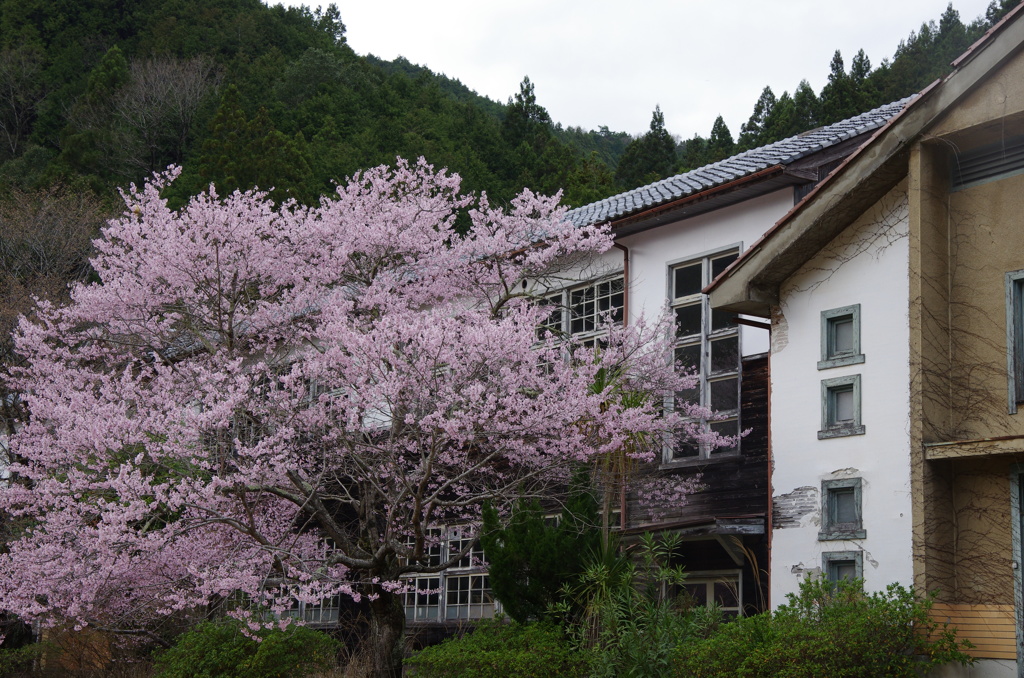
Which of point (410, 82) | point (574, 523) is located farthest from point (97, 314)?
point (410, 82)

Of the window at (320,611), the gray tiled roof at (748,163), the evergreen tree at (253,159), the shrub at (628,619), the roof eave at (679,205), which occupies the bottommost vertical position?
the window at (320,611)

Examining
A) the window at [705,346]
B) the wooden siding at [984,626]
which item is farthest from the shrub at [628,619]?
the wooden siding at [984,626]

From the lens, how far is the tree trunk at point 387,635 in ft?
51.9

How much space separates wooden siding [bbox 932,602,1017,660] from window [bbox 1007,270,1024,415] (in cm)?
A: 194

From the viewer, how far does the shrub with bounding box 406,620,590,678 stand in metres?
12.8

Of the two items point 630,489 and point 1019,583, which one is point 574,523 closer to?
point 630,489

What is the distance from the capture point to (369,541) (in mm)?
16422

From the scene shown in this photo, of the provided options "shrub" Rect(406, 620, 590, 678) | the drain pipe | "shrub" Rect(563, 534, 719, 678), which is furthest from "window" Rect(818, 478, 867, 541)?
the drain pipe

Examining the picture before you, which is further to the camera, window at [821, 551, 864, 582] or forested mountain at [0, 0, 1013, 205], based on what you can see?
forested mountain at [0, 0, 1013, 205]

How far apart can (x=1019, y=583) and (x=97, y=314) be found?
1450 centimetres

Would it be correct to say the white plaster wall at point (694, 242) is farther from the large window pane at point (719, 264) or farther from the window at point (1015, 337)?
the window at point (1015, 337)

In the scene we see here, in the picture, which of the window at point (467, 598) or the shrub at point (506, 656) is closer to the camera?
the shrub at point (506, 656)

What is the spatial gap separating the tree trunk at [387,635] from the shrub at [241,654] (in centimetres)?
78

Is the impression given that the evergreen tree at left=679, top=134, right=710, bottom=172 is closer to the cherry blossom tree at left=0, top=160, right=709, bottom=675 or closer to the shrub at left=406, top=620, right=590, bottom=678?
the cherry blossom tree at left=0, top=160, right=709, bottom=675
